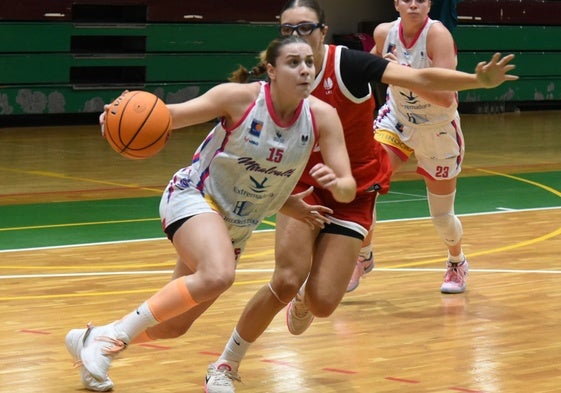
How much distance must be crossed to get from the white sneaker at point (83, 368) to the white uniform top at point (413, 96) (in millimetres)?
2614

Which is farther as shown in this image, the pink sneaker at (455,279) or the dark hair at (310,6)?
the pink sneaker at (455,279)

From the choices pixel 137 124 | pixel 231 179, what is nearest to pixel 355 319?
pixel 231 179

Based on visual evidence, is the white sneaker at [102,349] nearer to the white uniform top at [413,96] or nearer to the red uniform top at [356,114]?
the red uniform top at [356,114]

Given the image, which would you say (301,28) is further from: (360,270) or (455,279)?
(455,279)

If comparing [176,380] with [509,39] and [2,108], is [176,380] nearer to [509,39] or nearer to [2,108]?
[2,108]

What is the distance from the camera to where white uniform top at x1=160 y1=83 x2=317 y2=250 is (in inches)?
177

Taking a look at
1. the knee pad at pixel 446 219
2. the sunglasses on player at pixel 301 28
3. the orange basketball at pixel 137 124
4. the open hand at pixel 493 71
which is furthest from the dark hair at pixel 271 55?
the knee pad at pixel 446 219

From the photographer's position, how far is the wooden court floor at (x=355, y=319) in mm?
4848

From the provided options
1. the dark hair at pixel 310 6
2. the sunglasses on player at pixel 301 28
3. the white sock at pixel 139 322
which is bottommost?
the white sock at pixel 139 322

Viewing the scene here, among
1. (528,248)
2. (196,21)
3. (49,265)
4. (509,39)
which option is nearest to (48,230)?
(49,265)

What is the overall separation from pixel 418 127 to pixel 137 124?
261 centimetres

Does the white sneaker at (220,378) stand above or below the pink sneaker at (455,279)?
above

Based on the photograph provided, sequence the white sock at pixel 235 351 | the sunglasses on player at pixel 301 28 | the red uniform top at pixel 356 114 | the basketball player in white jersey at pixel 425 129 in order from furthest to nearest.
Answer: the basketball player in white jersey at pixel 425 129 → the red uniform top at pixel 356 114 → the sunglasses on player at pixel 301 28 → the white sock at pixel 235 351

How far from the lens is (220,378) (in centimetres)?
458
